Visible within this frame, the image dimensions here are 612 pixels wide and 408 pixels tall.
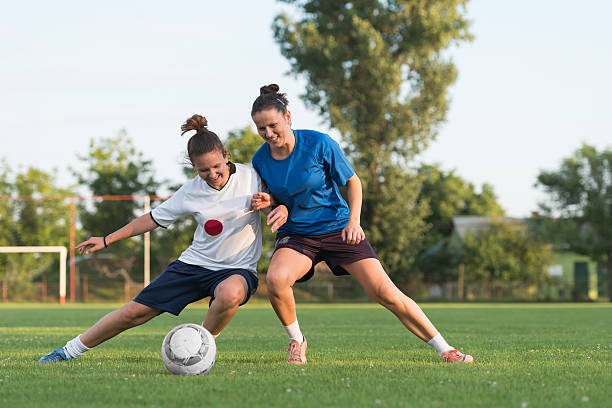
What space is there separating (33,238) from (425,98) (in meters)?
21.5

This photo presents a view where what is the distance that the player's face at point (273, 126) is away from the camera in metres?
5.72

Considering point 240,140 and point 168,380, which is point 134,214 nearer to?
point 240,140

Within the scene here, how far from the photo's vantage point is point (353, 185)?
604cm

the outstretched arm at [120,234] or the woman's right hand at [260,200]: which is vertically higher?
the woman's right hand at [260,200]

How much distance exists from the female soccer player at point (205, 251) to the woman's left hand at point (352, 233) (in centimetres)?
50

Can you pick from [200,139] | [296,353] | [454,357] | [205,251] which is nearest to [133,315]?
[205,251]

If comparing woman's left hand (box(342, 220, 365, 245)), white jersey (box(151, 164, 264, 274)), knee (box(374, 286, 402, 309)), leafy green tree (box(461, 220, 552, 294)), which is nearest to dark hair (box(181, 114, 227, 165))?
white jersey (box(151, 164, 264, 274))

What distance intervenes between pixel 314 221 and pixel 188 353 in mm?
1410

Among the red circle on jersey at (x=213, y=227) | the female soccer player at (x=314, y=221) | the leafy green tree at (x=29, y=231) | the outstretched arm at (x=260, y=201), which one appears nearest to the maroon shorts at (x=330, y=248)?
the female soccer player at (x=314, y=221)

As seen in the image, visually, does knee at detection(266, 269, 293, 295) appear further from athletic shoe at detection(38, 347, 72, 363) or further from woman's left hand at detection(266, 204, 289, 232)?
athletic shoe at detection(38, 347, 72, 363)

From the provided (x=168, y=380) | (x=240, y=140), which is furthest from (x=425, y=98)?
(x=168, y=380)

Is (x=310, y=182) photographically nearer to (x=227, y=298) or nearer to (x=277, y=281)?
(x=277, y=281)

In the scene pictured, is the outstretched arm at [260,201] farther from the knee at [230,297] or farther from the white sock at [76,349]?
the white sock at [76,349]

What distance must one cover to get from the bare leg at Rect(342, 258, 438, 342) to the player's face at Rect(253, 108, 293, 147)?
112cm
